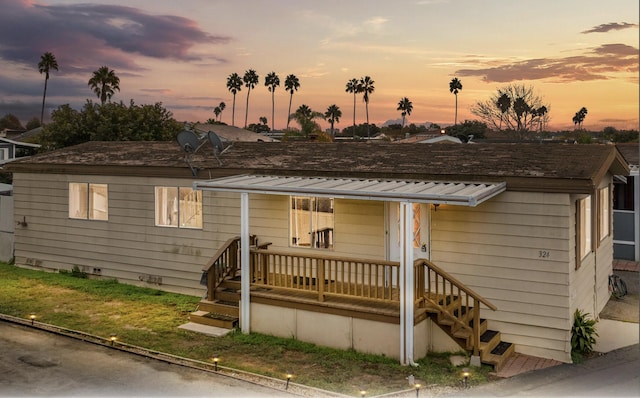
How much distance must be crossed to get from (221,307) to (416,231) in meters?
3.91

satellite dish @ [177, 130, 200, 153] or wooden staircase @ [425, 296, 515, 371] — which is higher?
satellite dish @ [177, 130, 200, 153]

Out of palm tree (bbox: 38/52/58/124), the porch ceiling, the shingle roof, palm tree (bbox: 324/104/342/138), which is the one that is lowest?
the porch ceiling

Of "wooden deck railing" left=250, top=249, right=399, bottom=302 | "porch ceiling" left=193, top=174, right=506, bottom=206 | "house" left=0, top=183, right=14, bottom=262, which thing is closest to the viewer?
"porch ceiling" left=193, top=174, right=506, bottom=206

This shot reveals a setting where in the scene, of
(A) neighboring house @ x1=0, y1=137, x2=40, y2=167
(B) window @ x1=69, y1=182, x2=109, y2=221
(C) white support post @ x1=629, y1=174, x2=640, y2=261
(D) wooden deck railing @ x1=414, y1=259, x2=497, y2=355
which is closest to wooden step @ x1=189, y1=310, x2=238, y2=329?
(D) wooden deck railing @ x1=414, y1=259, x2=497, y2=355

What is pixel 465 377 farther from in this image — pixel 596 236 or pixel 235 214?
pixel 235 214

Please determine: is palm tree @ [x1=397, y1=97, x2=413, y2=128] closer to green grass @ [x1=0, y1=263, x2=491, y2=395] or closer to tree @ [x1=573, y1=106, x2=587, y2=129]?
tree @ [x1=573, y1=106, x2=587, y2=129]

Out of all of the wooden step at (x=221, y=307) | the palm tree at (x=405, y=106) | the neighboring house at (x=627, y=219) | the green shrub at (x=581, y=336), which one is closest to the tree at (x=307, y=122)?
the palm tree at (x=405, y=106)

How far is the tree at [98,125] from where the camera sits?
2989 cm

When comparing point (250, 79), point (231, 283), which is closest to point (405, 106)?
point (250, 79)

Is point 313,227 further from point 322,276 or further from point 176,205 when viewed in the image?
point 176,205

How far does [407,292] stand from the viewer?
8789 millimetres

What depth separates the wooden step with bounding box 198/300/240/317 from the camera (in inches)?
423

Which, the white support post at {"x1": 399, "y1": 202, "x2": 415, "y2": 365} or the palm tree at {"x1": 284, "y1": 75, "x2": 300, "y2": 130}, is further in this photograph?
the palm tree at {"x1": 284, "y1": 75, "x2": 300, "y2": 130}

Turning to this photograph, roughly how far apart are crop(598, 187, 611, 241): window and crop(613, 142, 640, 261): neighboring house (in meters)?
4.47
